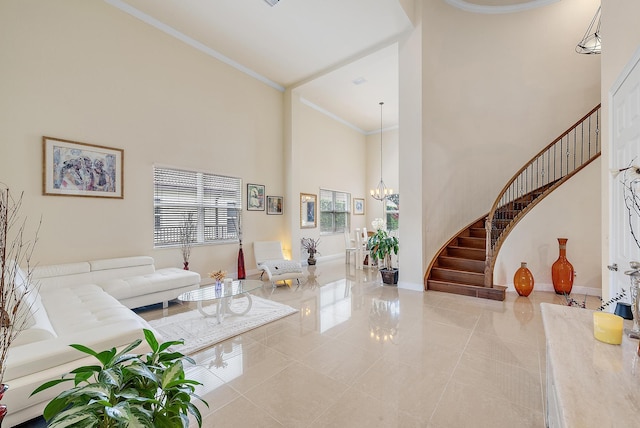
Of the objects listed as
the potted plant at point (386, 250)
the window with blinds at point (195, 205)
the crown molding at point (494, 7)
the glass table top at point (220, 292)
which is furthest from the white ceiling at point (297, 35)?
the glass table top at point (220, 292)

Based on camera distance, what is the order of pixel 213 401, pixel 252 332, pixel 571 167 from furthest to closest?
1. pixel 571 167
2. pixel 252 332
3. pixel 213 401

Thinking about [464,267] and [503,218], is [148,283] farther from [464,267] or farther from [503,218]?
[503,218]

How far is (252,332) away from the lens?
317 centimetres

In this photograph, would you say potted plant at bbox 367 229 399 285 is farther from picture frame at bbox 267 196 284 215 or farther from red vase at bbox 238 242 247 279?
red vase at bbox 238 242 247 279

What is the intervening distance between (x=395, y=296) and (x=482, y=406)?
2676 millimetres

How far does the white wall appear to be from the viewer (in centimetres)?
441

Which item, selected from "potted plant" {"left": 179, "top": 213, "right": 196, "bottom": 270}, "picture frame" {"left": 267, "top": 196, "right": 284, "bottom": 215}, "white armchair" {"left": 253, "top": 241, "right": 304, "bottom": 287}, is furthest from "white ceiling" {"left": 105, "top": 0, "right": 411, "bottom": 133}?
"white armchair" {"left": 253, "top": 241, "right": 304, "bottom": 287}

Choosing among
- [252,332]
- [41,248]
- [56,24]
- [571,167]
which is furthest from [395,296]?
[56,24]

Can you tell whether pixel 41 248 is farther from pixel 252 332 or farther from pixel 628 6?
pixel 628 6

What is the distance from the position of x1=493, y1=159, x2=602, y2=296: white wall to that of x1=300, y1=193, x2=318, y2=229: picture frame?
15.4 ft

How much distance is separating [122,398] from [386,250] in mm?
4906

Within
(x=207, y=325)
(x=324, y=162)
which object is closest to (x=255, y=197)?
(x=324, y=162)

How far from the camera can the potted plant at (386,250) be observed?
5305 mm

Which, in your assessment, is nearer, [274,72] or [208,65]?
[208,65]
